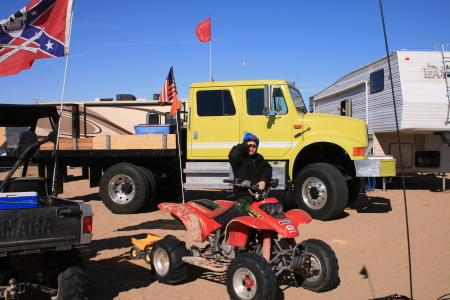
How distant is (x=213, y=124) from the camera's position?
8.97 metres

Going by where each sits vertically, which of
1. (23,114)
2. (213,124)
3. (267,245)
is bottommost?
(267,245)

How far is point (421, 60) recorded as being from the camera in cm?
1103

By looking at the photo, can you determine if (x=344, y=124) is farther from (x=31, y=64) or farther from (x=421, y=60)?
(x=31, y=64)

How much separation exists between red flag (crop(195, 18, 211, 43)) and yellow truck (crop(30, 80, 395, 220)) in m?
2.75

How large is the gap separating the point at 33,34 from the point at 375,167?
6.34 meters

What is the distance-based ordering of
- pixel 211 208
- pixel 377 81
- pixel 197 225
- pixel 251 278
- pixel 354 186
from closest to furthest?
1. pixel 251 278
2. pixel 197 225
3. pixel 211 208
4. pixel 354 186
5. pixel 377 81

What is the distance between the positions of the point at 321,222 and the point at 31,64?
5707 millimetres

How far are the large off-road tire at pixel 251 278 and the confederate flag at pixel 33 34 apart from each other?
404 cm

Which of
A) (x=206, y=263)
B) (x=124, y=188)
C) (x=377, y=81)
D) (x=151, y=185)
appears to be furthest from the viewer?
(x=377, y=81)

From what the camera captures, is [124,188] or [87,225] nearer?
[87,225]

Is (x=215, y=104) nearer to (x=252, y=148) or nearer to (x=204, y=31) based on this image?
(x=204, y=31)

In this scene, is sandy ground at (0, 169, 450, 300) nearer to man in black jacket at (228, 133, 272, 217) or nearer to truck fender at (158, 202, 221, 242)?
truck fender at (158, 202, 221, 242)

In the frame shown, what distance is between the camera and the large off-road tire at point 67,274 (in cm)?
371

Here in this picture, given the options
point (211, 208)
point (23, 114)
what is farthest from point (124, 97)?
point (211, 208)
